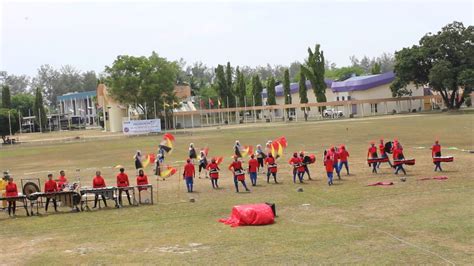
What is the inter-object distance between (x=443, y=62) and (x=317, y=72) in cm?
2751

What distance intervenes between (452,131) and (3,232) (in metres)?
39.8

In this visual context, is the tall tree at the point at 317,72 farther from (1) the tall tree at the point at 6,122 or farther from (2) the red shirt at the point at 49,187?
(2) the red shirt at the point at 49,187

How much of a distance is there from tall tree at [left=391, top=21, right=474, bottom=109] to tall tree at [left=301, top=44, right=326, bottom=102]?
17.1m

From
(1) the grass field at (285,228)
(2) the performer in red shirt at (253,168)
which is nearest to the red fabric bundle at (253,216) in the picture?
(1) the grass field at (285,228)

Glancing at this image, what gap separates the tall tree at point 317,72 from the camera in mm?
103875

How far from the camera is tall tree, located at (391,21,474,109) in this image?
80000 millimetres

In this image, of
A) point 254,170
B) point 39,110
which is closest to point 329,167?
point 254,170

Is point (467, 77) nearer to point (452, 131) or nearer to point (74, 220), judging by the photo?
point (452, 131)

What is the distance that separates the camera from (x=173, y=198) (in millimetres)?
22266

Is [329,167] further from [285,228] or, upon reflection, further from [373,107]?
[373,107]

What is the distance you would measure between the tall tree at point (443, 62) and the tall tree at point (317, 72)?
17062 millimetres

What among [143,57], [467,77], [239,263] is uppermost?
[143,57]

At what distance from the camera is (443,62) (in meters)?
81.2

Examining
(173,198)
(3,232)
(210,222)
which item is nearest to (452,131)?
(173,198)
